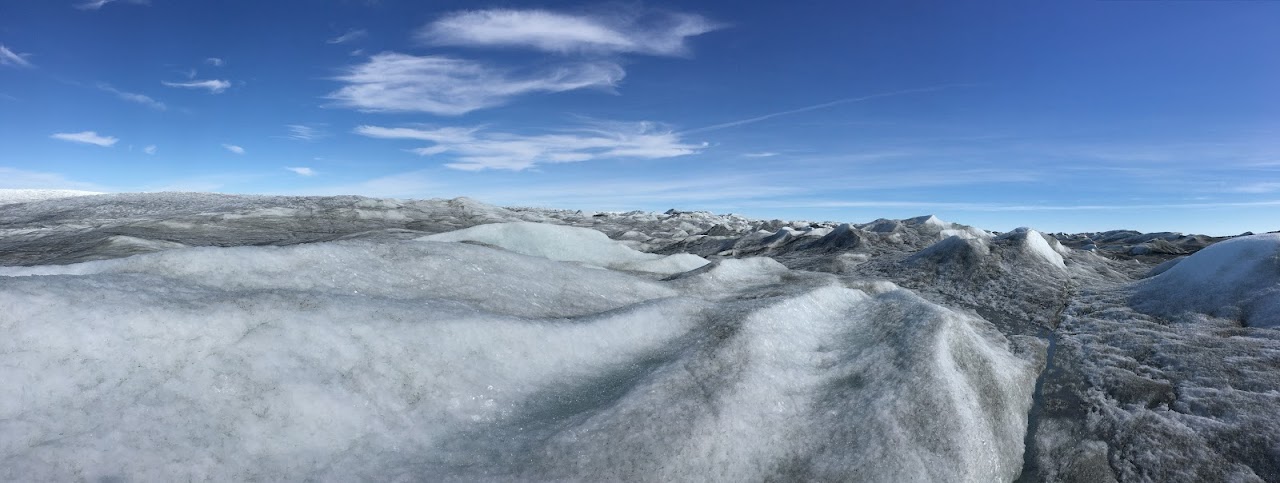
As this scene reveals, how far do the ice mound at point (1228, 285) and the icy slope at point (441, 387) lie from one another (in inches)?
232

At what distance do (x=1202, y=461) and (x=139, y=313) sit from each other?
1010 centimetres

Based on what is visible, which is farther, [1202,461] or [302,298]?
[302,298]

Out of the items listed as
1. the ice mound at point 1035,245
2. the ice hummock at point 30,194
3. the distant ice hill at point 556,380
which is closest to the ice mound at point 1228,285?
the distant ice hill at point 556,380

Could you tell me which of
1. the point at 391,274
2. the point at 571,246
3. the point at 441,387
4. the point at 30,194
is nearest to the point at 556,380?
the point at 441,387

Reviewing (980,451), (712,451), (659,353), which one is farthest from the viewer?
(659,353)

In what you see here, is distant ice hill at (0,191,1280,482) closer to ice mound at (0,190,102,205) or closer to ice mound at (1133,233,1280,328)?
ice mound at (1133,233,1280,328)

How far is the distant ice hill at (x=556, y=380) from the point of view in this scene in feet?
15.3

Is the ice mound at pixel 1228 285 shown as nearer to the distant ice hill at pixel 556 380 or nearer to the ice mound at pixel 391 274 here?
the distant ice hill at pixel 556 380

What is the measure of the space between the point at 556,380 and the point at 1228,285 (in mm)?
12918

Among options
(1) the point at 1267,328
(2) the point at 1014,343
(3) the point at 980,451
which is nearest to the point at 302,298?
(3) the point at 980,451

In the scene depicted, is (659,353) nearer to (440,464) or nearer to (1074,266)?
(440,464)

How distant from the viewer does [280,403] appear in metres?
4.92

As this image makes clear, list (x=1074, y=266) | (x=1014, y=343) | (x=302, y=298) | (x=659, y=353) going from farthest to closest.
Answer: (x=1074, y=266) → (x=1014, y=343) → (x=659, y=353) → (x=302, y=298)

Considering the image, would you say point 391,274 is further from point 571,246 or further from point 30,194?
point 30,194
